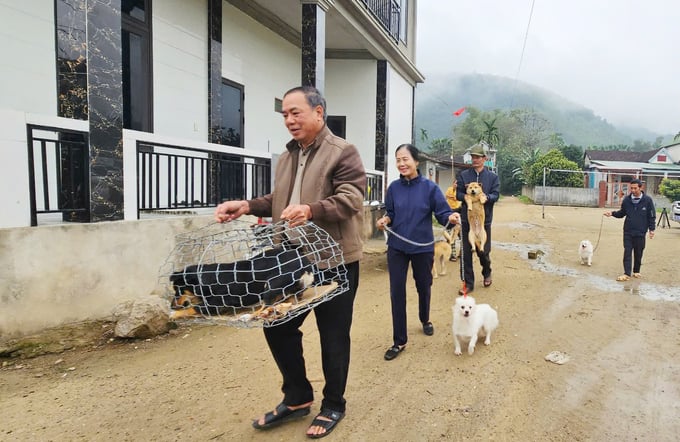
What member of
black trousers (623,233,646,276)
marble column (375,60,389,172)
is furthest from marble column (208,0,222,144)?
black trousers (623,233,646,276)

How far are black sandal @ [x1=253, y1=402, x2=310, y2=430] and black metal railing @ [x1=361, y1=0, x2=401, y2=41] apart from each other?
32.4 ft

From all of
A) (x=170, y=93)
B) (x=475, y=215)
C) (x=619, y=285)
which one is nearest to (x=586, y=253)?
(x=619, y=285)

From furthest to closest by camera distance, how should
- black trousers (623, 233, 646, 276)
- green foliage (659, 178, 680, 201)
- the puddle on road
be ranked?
green foliage (659, 178, 680, 201) < black trousers (623, 233, 646, 276) < the puddle on road

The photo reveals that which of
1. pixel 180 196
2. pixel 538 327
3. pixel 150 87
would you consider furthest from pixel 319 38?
pixel 538 327

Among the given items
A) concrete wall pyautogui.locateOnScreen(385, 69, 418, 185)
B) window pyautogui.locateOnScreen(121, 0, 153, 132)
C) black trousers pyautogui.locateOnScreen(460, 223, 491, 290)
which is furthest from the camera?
concrete wall pyautogui.locateOnScreen(385, 69, 418, 185)

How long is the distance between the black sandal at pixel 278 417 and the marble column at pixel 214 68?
683cm

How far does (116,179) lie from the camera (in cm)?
512

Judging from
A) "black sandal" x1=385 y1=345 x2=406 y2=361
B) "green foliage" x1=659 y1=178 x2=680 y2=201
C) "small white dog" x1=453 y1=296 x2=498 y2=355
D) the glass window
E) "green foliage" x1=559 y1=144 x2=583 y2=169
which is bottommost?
"black sandal" x1=385 y1=345 x2=406 y2=361

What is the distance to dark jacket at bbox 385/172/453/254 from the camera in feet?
14.2

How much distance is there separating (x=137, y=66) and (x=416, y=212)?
568 cm

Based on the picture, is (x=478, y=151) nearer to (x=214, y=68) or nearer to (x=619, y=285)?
(x=619, y=285)

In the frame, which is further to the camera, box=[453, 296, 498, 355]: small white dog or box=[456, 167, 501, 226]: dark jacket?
box=[456, 167, 501, 226]: dark jacket

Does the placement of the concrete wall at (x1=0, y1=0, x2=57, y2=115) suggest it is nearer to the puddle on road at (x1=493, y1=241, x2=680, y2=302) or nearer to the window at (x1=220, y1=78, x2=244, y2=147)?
the window at (x1=220, y1=78, x2=244, y2=147)

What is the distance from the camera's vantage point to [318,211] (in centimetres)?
246
